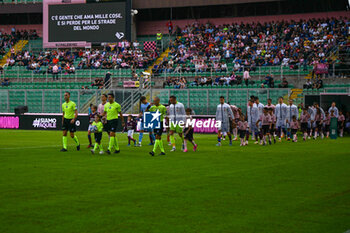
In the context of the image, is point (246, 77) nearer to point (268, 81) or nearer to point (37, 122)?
point (268, 81)

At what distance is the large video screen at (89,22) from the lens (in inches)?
2000

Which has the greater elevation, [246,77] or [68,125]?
[246,77]

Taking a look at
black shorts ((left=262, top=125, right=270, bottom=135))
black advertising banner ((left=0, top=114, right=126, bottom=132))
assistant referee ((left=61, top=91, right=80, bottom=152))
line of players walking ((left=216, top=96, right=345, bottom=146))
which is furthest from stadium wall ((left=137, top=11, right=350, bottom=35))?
assistant referee ((left=61, top=91, right=80, bottom=152))

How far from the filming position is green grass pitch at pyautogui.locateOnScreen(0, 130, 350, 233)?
Answer: 848 centimetres

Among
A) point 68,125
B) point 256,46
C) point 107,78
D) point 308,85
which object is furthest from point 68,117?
point 256,46

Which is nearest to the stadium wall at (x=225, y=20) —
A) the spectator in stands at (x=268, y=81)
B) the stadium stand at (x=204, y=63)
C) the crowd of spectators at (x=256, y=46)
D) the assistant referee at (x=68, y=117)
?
the stadium stand at (x=204, y=63)

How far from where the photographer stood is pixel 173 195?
36.8ft

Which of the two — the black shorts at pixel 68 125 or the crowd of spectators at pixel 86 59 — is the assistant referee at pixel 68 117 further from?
the crowd of spectators at pixel 86 59

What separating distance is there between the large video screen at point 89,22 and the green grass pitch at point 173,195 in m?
33.1

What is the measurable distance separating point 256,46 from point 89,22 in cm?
1488

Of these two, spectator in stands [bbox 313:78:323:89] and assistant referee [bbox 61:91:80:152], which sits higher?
spectator in stands [bbox 313:78:323:89]

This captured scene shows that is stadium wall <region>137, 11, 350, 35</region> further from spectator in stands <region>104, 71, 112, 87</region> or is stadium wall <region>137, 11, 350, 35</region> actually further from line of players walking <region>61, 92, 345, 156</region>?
line of players walking <region>61, 92, 345, 156</region>

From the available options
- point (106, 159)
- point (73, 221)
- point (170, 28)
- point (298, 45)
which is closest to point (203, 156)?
point (106, 159)

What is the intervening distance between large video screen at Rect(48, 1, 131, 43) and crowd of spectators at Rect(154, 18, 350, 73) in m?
5.15
